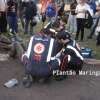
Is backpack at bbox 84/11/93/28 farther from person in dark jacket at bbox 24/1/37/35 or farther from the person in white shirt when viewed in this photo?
person in dark jacket at bbox 24/1/37/35

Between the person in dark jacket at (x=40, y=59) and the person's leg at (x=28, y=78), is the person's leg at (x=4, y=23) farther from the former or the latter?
the person's leg at (x=28, y=78)

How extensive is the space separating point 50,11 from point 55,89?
755 cm

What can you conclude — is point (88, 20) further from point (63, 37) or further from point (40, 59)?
point (40, 59)

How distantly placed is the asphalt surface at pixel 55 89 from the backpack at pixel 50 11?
6147 mm

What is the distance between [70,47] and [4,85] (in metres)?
1.75

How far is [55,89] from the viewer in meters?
9.13

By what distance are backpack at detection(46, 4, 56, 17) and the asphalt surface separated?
6.15 meters

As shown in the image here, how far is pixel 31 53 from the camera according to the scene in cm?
948

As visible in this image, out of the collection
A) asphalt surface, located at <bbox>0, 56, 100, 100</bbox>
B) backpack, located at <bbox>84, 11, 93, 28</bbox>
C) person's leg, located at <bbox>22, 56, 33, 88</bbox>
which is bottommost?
asphalt surface, located at <bbox>0, 56, 100, 100</bbox>

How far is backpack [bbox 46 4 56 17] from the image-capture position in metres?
16.4

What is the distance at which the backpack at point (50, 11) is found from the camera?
16359 millimetres

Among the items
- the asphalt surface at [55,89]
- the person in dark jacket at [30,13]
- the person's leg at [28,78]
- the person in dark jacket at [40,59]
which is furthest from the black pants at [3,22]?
the person's leg at [28,78]

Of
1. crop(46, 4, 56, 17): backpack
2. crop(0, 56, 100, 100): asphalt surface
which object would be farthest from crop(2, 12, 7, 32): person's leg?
crop(0, 56, 100, 100): asphalt surface

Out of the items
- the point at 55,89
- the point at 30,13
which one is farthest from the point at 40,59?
the point at 30,13
